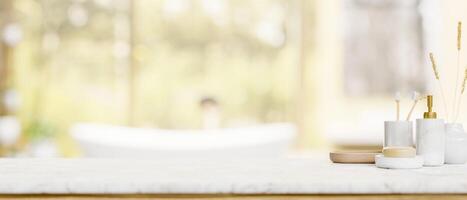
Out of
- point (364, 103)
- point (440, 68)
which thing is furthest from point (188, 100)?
point (440, 68)

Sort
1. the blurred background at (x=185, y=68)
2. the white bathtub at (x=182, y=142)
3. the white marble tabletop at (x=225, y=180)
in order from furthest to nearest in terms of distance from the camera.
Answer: the blurred background at (x=185, y=68) → the white bathtub at (x=182, y=142) → the white marble tabletop at (x=225, y=180)

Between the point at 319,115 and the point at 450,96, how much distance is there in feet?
2.85

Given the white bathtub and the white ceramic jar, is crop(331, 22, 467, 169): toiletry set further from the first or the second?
the white bathtub

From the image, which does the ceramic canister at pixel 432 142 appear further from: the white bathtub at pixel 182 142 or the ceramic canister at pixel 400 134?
the white bathtub at pixel 182 142

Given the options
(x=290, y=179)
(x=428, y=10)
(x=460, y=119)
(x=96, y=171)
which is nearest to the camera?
(x=290, y=179)

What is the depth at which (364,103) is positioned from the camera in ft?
16.7

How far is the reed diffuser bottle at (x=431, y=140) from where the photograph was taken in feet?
5.79

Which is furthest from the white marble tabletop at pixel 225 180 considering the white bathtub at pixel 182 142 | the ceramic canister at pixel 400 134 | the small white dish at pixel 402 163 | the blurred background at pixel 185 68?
the blurred background at pixel 185 68

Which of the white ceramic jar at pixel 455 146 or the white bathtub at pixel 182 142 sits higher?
the white ceramic jar at pixel 455 146

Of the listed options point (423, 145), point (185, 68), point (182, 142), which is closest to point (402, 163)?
point (423, 145)

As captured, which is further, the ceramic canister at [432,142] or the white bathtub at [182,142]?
the white bathtub at [182,142]

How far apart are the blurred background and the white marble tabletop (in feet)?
10.4

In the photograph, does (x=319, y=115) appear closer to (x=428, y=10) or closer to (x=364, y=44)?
(x=364, y=44)

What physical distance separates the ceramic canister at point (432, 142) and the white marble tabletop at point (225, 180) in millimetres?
74
